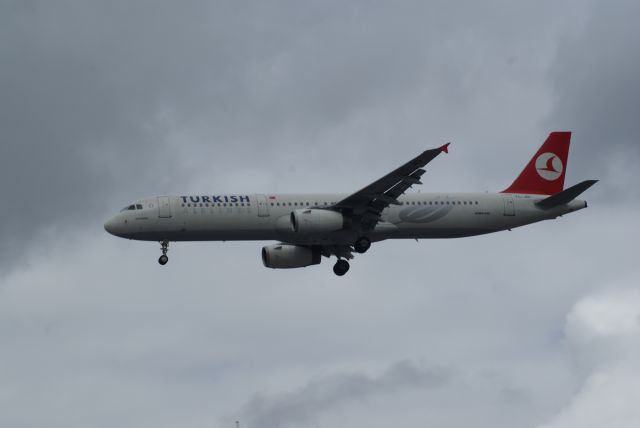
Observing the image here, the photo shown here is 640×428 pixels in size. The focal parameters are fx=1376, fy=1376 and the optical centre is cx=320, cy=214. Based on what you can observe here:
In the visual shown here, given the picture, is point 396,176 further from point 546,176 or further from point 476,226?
point 546,176

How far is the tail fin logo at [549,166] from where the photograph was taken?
3369 inches

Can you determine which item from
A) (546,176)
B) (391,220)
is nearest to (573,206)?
(546,176)

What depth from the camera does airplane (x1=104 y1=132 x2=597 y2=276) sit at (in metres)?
76.8

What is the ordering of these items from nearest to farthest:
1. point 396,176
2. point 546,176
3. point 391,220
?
1. point 396,176
2. point 391,220
3. point 546,176

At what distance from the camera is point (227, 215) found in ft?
253

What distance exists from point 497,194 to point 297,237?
13501mm

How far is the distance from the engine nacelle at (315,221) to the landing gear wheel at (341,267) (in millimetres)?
7107

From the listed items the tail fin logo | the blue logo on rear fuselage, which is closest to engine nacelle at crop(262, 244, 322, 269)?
the blue logo on rear fuselage

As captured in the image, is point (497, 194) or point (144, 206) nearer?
point (144, 206)

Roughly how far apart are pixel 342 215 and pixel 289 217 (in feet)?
9.96

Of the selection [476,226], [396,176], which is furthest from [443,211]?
[396,176]

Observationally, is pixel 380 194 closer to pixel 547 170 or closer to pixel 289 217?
pixel 289 217

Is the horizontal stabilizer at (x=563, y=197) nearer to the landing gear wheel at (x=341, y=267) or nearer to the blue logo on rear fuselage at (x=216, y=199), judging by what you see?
the landing gear wheel at (x=341, y=267)

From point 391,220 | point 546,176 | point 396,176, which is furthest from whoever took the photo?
point 546,176
